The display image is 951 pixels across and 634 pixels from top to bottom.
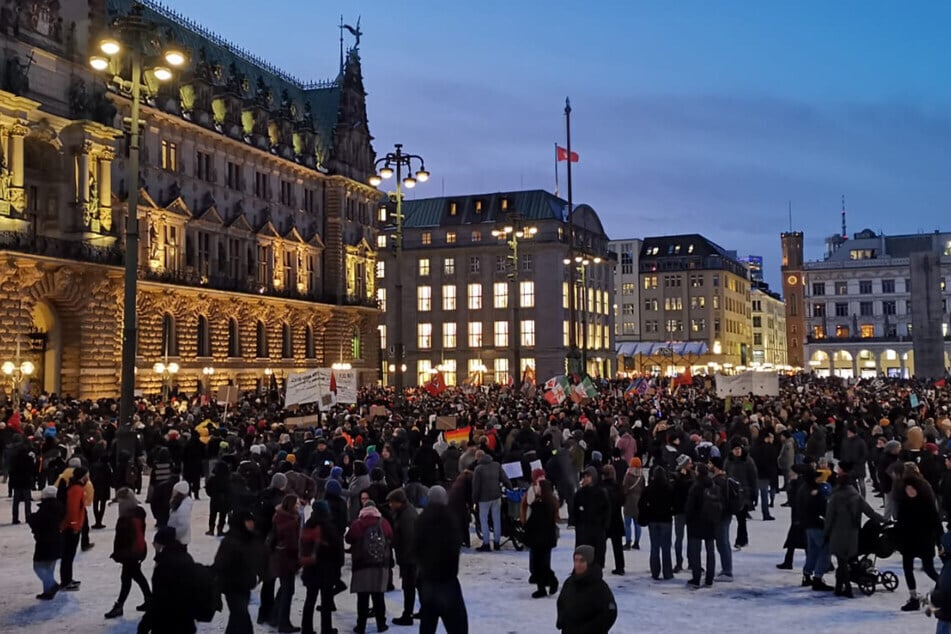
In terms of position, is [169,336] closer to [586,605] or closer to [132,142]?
[132,142]

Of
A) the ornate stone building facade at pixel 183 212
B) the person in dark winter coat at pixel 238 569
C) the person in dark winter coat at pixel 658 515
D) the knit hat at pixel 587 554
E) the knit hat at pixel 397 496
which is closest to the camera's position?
the knit hat at pixel 587 554

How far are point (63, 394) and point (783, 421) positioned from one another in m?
32.6

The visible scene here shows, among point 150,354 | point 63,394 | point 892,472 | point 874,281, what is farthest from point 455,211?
point 892,472

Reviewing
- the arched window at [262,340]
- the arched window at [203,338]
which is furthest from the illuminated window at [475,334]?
the arched window at [203,338]

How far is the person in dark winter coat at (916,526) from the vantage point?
13570 millimetres

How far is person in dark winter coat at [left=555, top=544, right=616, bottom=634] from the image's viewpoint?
28.3 ft

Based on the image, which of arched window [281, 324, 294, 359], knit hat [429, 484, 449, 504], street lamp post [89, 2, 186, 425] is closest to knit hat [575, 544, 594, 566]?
knit hat [429, 484, 449, 504]

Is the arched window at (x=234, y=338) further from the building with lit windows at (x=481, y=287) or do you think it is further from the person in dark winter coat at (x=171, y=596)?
the person in dark winter coat at (x=171, y=596)

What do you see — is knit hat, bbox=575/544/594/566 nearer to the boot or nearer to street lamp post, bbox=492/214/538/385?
the boot

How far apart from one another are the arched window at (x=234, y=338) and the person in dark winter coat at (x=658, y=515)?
50.3 m

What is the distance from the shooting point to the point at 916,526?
44.7ft

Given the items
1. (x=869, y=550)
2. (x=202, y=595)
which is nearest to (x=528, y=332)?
(x=869, y=550)

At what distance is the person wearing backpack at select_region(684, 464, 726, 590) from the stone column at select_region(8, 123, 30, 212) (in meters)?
35.4

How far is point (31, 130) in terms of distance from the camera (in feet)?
141
